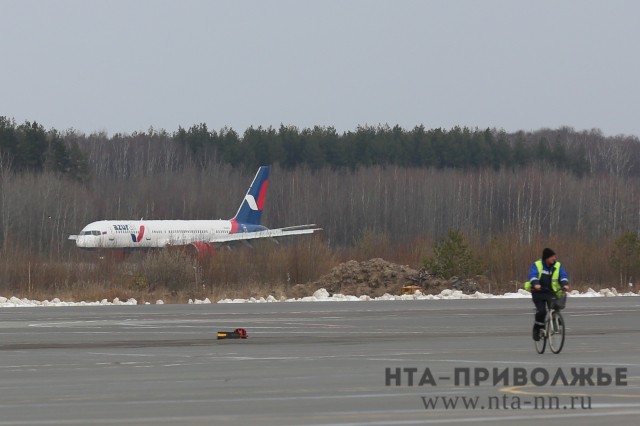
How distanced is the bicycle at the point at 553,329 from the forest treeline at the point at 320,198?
1183 inches

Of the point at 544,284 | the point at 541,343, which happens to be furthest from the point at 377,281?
the point at 541,343

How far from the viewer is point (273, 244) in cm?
6172

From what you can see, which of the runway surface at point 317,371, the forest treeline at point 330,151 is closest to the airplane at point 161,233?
the runway surface at point 317,371

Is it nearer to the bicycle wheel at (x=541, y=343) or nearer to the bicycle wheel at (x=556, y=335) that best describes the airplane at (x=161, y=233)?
the bicycle wheel at (x=541, y=343)

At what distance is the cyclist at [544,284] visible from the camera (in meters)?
21.9

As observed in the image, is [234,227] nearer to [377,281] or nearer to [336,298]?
[377,281]

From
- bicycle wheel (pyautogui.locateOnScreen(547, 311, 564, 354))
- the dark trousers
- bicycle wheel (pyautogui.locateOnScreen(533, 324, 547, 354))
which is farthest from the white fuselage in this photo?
bicycle wheel (pyautogui.locateOnScreen(547, 311, 564, 354))

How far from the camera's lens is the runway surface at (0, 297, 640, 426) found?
539 inches

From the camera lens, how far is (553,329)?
21688 mm

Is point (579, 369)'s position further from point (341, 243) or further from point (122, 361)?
point (341, 243)

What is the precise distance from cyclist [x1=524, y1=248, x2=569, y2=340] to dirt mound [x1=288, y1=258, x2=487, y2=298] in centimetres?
3101

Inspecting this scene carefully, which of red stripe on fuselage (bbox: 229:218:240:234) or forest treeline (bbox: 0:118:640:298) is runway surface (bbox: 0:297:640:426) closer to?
forest treeline (bbox: 0:118:640:298)

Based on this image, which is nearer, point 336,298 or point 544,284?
point 544,284

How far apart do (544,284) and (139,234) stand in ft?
204
